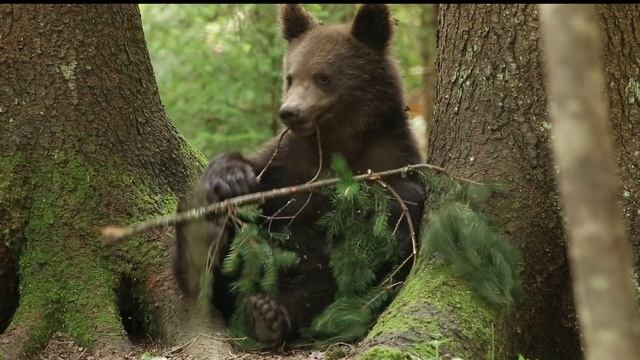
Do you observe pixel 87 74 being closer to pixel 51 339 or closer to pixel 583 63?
pixel 51 339

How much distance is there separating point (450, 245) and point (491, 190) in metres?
0.43

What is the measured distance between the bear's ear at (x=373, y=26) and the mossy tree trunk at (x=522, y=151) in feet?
3.60

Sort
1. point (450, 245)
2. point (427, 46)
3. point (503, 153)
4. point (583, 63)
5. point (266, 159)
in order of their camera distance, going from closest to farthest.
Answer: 1. point (583, 63)
2. point (450, 245)
3. point (503, 153)
4. point (266, 159)
5. point (427, 46)

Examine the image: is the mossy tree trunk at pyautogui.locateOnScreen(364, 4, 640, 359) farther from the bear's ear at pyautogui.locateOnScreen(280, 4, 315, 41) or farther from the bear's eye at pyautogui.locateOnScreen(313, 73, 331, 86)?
the bear's ear at pyautogui.locateOnScreen(280, 4, 315, 41)

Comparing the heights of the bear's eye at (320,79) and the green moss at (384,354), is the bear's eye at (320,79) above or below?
above

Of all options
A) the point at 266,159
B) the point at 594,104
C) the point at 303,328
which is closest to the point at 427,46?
the point at 266,159

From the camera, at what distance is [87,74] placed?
213 inches

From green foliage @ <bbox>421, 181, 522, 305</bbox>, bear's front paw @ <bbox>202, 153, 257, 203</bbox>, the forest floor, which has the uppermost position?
bear's front paw @ <bbox>202, 153, 257, 203</bbox>

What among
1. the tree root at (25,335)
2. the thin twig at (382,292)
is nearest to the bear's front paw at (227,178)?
Result: the thin twig at (382,292)

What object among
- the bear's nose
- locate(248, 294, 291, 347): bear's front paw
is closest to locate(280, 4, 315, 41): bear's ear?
the bear's nose

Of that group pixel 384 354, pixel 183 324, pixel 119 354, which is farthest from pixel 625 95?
pixel 119 354

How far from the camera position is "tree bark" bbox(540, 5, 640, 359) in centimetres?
193

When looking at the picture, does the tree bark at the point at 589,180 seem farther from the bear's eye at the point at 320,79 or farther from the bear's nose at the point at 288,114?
the bear's eye at the point at 320,79

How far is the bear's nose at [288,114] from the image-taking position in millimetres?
5555
